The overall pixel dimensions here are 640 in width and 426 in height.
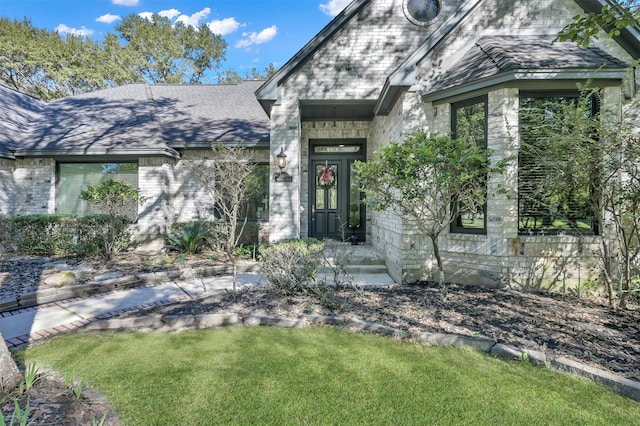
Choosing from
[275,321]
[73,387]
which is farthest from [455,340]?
[73,387]

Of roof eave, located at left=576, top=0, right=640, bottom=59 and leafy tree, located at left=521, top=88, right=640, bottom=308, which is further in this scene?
roof eave, located at left=576, top=0, right=640, bottom=59

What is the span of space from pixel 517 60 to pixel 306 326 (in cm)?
530

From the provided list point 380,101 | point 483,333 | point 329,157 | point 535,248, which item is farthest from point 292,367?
point 329,157

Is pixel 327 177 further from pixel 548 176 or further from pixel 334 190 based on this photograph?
pixel 548 176

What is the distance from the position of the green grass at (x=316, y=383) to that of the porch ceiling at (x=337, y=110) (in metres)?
5.59

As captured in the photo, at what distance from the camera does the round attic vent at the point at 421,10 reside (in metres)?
7.29

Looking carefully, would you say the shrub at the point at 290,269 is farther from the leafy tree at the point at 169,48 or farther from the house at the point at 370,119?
the leafy tree at the point at 169,48

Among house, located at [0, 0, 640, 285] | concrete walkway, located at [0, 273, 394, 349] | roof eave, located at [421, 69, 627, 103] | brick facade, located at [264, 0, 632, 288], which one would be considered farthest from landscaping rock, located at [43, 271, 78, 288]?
roof eave, located at [421, 69, 627, 103]

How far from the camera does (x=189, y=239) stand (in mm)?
8453

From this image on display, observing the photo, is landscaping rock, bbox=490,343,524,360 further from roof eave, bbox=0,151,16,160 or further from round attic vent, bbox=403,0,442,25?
roof eave, bbox=0,151,16,160

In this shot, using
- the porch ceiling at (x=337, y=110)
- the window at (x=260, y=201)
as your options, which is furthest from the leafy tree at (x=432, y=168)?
the window at (x=260, y=201)

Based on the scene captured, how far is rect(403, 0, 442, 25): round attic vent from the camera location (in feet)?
23.9

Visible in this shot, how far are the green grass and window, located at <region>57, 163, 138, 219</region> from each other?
722 cm

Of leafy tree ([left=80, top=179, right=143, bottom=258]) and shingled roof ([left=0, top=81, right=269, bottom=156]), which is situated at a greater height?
shingled roof ([left=0, top=81, right=269, bottom=156])
